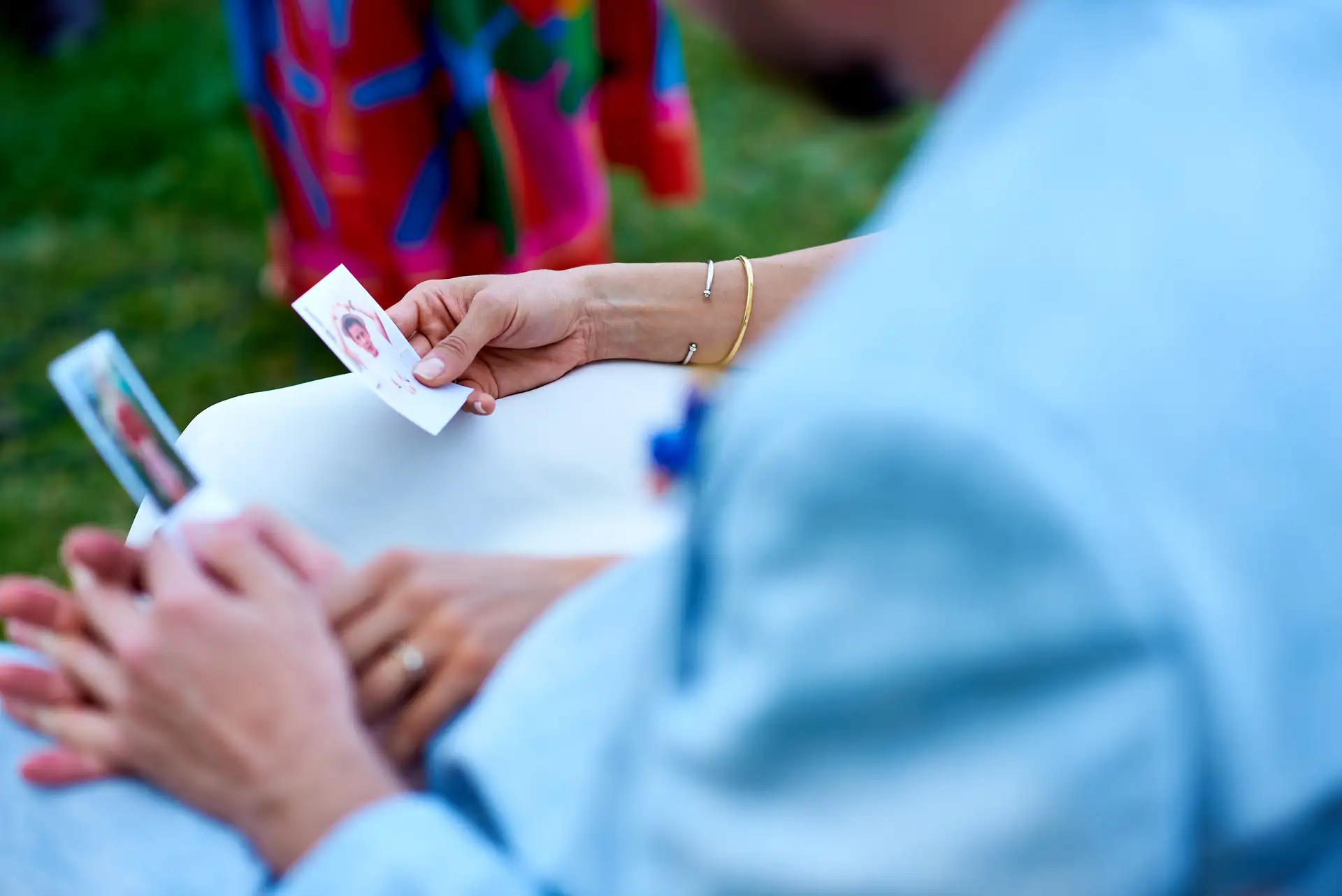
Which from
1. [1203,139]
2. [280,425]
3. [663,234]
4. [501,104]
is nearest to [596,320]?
[280,425]

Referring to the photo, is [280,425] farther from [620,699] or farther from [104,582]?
[620,699]

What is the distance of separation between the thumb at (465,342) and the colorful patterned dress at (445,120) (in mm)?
772

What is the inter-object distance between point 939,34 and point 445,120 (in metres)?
1.31

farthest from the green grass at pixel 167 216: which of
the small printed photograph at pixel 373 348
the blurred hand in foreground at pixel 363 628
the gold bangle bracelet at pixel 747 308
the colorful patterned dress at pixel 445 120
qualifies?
the blurred hand in foreground at pixel 363 628

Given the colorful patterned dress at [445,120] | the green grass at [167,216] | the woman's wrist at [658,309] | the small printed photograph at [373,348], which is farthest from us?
the green grass at [167,216]

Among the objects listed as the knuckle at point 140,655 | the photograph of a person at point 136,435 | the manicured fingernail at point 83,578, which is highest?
the photograph of a person at point 136,435

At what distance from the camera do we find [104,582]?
720mm

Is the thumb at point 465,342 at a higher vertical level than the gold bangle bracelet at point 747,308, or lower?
higher

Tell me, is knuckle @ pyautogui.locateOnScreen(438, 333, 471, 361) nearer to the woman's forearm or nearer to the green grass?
the woman's forearm

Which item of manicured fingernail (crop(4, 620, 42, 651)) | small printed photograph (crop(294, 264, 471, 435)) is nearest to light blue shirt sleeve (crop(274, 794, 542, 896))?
manicured fingernail (crop(4, 620, 42, 651))

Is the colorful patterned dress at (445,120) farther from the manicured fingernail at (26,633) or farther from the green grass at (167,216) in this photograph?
the manicured fingernail at (26,633)

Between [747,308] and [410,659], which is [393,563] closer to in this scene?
[410,659]

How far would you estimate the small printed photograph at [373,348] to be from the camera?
93cm

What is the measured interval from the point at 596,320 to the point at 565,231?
882 mm
